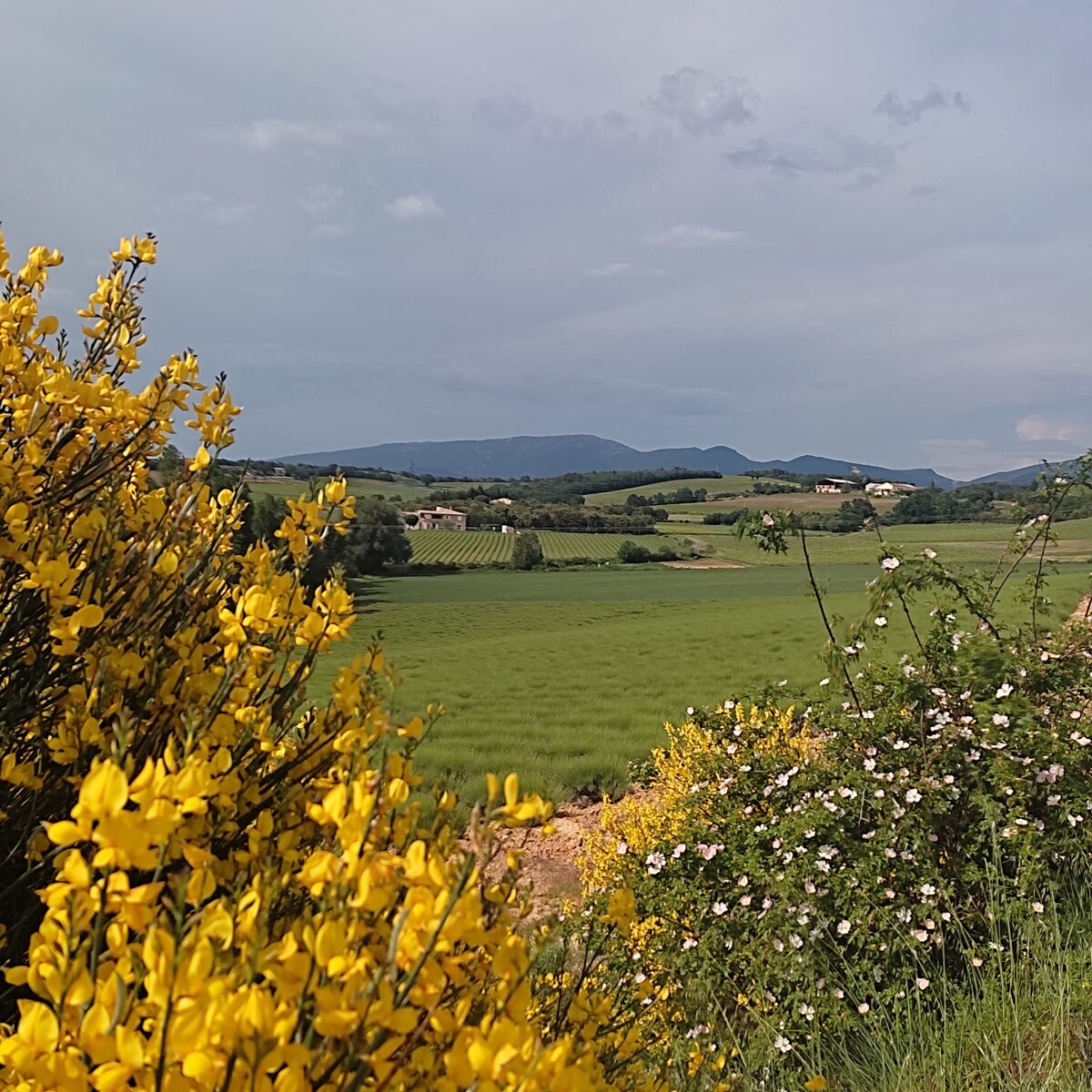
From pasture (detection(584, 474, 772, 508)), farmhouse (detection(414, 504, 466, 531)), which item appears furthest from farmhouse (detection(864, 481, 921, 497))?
pasture (detection(584, 474, 772, 508))

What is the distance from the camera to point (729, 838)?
4.27 m

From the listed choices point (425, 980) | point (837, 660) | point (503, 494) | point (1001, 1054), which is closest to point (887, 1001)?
point (1001, 1054)

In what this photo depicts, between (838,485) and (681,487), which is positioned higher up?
(681,487)

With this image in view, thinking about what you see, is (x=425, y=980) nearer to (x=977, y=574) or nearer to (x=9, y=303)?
(x=9, y=303)

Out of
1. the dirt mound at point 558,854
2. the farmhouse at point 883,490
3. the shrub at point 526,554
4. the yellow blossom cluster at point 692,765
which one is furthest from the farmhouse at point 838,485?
the shrub at point 526,554

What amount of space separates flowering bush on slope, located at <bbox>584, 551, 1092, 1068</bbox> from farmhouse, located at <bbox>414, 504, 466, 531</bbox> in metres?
74.0

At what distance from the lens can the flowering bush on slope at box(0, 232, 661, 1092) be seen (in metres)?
0.88

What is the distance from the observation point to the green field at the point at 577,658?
11211 mm

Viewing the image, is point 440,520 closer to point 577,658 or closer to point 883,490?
point 577,658

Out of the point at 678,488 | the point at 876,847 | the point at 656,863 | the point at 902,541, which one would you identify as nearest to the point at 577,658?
the point at 656,863

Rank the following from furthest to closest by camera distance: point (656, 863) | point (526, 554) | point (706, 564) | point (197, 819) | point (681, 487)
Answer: point (681, 487) < point (706, 564) < point (526, 554) < point (656, 863) < point (197, 819)

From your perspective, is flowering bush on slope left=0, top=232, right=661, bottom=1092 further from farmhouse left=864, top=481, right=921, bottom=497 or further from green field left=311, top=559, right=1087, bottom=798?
farmhouse left=864, top=481, right=921, bottom=497

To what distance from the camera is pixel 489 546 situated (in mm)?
73938

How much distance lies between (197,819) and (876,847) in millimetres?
3415
